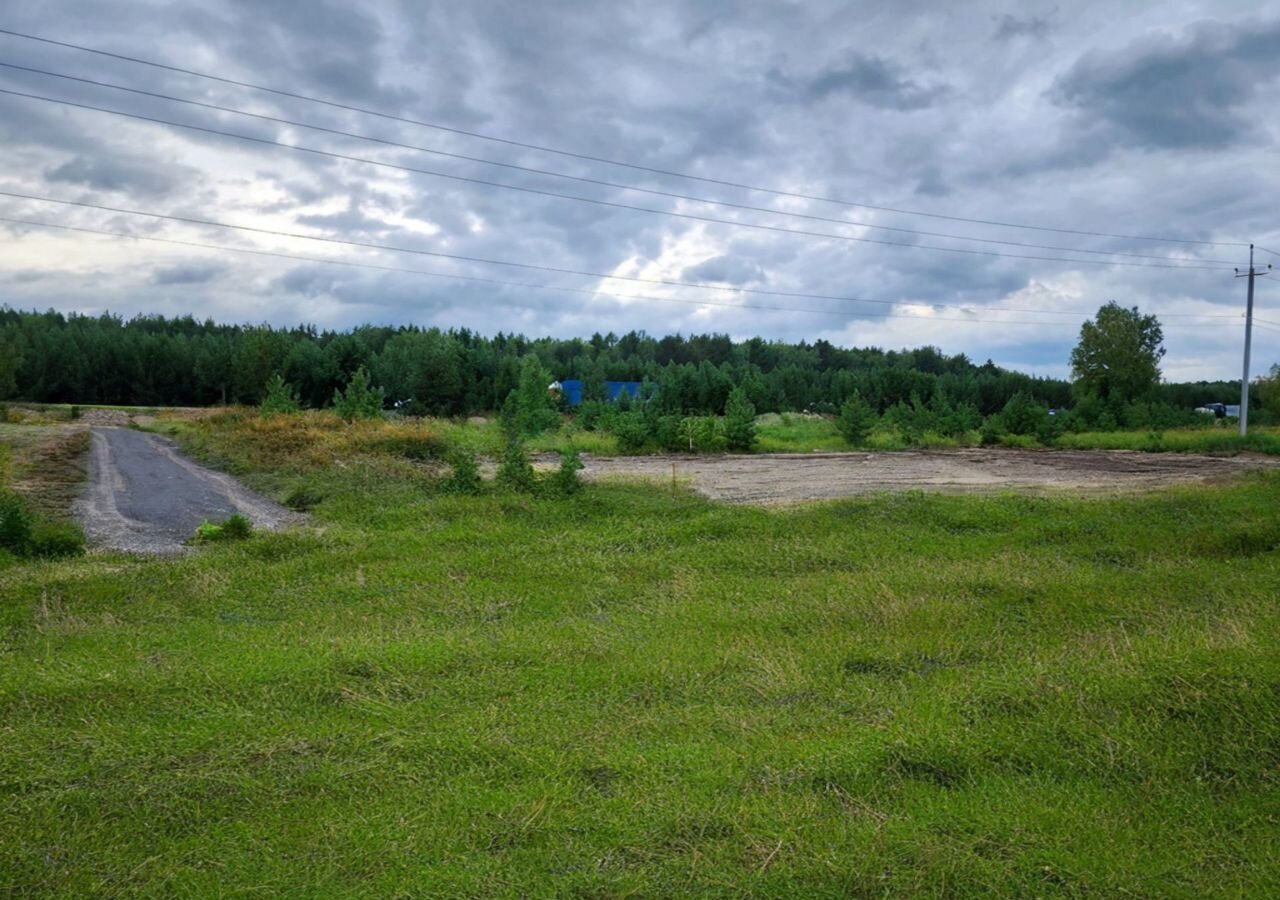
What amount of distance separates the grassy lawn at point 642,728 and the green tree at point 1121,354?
4125cm

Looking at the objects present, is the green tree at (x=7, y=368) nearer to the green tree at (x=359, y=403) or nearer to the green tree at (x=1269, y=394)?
the green tree at (x=359, y=403)

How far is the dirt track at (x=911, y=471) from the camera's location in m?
17.6

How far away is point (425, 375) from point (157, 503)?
122 feet

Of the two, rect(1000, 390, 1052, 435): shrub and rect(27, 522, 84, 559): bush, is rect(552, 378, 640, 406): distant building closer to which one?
rect(1000, 390, 1052, 435): shrub

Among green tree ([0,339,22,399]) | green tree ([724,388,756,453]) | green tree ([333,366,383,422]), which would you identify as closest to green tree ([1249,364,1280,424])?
green tree ([724,388,756,453])

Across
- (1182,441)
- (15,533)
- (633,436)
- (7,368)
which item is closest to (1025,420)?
(1182,441)

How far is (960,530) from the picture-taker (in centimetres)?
1145

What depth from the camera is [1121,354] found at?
46156mm

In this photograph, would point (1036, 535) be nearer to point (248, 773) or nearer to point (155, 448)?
point (248, 773)

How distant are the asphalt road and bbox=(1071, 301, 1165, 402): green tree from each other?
40931 millimetres

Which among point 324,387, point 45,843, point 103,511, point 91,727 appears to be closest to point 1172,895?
point 45,843

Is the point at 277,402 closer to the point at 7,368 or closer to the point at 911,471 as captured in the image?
the point at 911,471

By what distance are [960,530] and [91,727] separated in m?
9.57

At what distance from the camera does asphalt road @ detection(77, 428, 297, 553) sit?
39.9 ft
